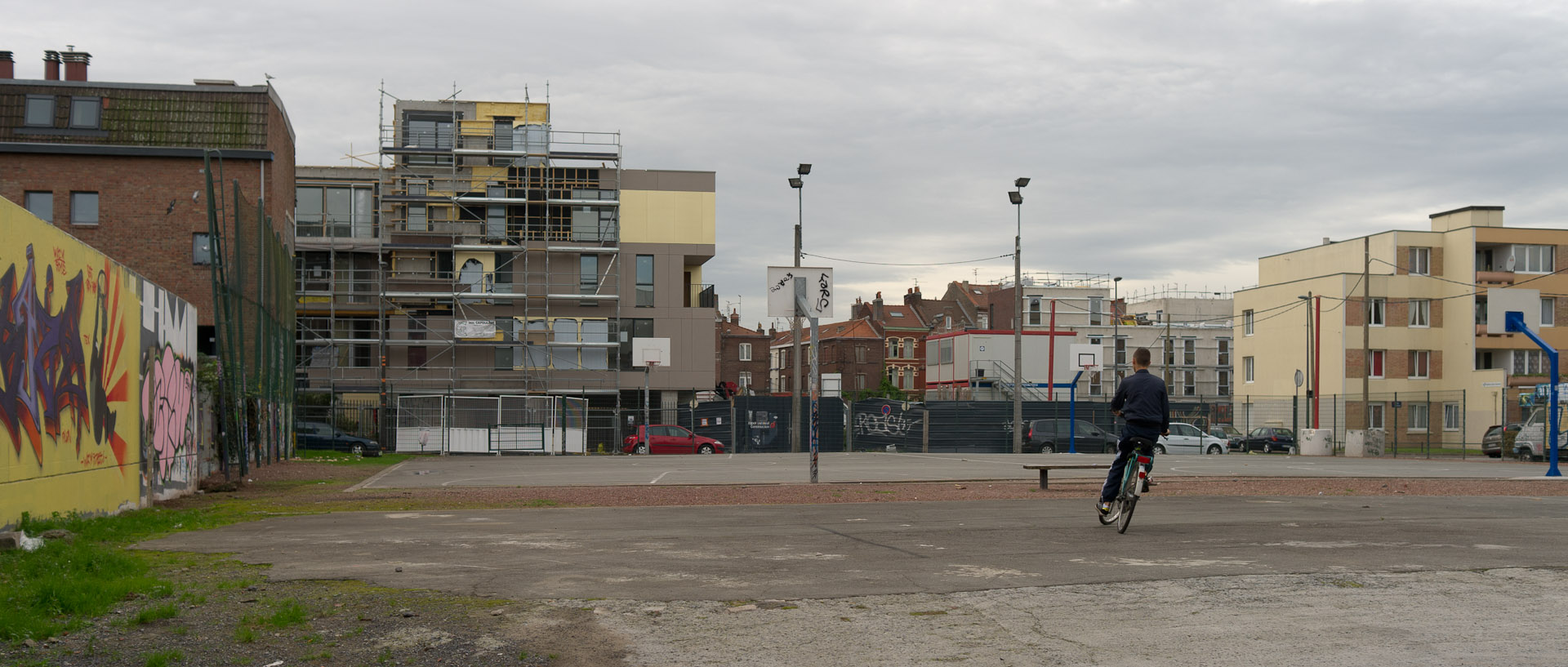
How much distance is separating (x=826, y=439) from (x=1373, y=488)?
2644cm

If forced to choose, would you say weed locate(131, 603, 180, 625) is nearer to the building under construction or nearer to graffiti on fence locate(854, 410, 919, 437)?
graffiti on fence locate(854, 410, 919, 437)

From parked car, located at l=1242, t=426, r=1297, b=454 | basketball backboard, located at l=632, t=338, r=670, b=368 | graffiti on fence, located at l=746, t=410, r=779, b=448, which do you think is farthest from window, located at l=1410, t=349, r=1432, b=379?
basketball backboard, located at l=632, t=338, r=670, b=368

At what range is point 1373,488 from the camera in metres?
17.9

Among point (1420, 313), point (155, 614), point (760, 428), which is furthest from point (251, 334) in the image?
point (1420, 313)

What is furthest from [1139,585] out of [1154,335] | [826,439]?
[1154,335]

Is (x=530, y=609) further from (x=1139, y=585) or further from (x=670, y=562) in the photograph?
(x=1139, y=585)

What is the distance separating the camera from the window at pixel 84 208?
119 feet

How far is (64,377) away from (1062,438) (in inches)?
1408

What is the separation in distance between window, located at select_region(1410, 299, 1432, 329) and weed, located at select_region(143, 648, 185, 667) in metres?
64.3

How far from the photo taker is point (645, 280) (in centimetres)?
5875

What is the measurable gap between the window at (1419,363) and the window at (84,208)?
5745 cm

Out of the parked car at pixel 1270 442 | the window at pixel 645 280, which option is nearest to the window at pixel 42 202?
the window at pixel 645 280

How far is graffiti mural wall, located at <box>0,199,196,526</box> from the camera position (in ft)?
32.3

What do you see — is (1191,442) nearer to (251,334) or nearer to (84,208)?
(251,334)
